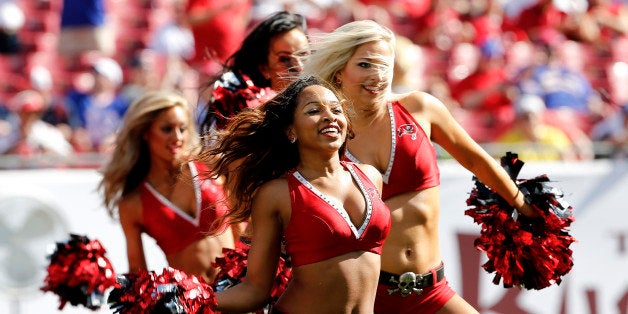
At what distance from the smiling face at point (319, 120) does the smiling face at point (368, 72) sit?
63 centimetres

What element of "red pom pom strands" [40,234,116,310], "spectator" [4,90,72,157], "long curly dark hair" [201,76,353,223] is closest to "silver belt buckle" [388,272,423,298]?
"long curly dark hair" [201,76,353,223]

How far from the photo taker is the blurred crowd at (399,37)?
960cm

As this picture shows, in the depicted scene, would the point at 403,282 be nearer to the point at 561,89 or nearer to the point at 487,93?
the point at 487,93

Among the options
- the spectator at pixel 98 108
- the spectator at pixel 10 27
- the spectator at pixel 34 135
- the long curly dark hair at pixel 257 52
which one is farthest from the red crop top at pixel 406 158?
the spectator at pixel 10 27

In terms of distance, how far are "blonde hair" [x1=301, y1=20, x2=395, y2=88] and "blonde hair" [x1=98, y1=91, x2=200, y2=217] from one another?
152 cm

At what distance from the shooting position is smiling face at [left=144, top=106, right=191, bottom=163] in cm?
623

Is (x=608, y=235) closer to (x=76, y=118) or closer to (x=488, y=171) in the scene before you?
(x=488, y=171)

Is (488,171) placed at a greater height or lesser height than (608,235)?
greater

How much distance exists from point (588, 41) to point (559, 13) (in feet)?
1.26

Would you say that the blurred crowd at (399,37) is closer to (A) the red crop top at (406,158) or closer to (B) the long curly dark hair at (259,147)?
(A) the red crop top at (406,158)

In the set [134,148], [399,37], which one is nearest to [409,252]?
[134,148]

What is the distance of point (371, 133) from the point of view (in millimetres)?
4980

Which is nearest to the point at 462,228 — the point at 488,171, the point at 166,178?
the point at 166,178

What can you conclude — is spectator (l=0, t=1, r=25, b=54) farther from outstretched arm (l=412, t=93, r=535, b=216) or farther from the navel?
the navel
